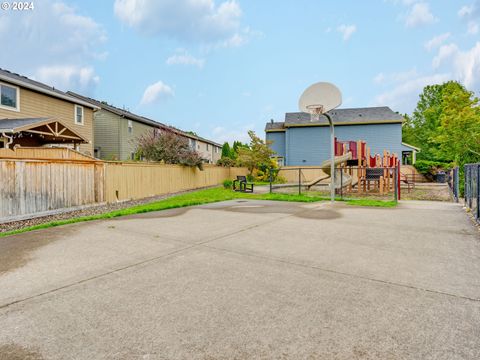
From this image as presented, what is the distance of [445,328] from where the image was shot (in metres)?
2.25

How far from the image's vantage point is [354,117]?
3088cm

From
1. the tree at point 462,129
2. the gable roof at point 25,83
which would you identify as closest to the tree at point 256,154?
the tree at point 462,129

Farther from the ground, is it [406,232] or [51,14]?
[51,14]

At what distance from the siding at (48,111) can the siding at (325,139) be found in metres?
19.7

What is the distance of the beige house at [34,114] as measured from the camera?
510 inches

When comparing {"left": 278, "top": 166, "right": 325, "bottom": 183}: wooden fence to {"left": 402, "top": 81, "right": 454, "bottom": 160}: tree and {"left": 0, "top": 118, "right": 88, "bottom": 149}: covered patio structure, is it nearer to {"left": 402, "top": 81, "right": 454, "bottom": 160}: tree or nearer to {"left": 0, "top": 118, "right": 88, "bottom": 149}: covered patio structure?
{"left": 0, "top": 118, "right": 88, "bottom": 149}: covered patio structure

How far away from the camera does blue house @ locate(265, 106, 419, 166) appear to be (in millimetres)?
29422

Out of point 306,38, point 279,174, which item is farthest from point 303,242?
point 279,174

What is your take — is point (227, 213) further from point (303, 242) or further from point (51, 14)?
point (51, 14)

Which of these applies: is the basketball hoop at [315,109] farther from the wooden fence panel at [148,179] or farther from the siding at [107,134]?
the siding at [107,134]

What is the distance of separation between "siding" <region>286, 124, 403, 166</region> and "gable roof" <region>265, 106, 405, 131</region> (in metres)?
0.62

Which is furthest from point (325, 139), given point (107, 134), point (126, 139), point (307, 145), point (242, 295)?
point (242, 295)

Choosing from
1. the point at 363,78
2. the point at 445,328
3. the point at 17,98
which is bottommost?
the point at 445,328

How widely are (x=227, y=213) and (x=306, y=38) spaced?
42.4 feet
